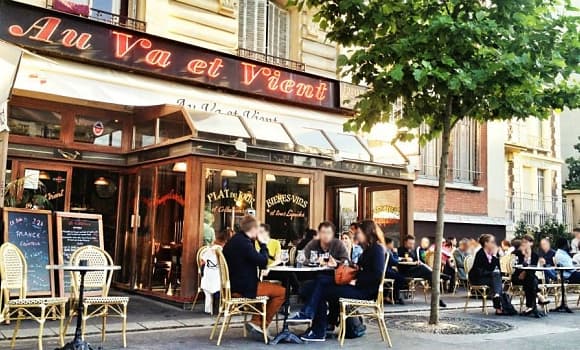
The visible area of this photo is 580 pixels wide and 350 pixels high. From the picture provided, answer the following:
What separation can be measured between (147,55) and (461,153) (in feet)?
34.7

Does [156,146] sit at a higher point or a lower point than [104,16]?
lower

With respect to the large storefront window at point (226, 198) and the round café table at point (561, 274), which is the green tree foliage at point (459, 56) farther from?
the large storefront window at point (226, 198)

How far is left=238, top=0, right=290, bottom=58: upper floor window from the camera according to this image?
13.0 m

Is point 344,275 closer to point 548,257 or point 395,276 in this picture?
point 395,276

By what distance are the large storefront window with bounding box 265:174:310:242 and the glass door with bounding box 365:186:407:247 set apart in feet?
8.45

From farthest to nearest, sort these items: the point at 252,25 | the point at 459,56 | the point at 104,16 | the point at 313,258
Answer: the point at 252,25 → the point at 104,16 → the point at 459,56 → the point at 313,258

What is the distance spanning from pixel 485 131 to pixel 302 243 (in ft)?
33.0

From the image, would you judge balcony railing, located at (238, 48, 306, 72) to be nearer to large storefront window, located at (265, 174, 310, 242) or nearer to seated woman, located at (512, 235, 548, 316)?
large storefront window, located at (265, 174, 310, 242)

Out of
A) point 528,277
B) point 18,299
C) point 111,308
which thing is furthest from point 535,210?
point 18,299

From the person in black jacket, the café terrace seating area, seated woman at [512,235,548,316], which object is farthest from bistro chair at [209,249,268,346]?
seated woman at [512,235,548,316]

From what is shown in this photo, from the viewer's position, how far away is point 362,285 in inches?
287

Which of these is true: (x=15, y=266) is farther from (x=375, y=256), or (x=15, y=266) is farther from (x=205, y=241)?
(x=375, y=256)

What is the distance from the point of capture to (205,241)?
975 centimetres

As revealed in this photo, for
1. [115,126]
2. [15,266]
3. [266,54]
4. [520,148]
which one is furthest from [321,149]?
[520,148]
